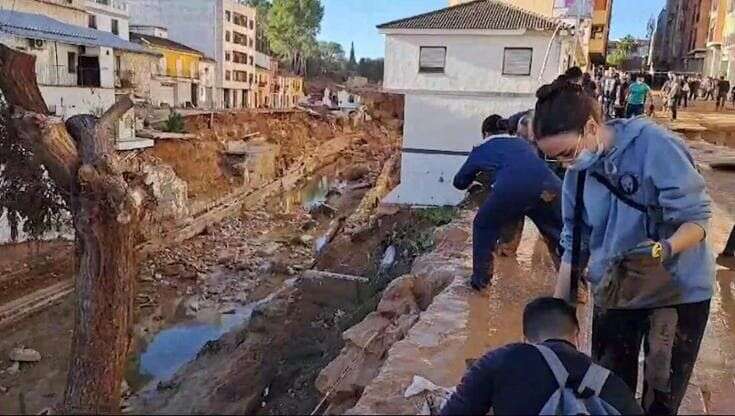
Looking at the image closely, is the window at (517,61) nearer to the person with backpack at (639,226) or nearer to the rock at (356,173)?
the person with backpack at (639,226)

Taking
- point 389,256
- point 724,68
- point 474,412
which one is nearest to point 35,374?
point 389,256

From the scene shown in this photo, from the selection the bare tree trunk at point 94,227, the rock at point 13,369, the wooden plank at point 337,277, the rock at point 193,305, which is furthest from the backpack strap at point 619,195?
the rock at point 193,305

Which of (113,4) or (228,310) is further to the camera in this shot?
(113,4)

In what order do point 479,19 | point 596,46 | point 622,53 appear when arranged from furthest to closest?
1. point 622,53
2. point 596,46
3. point 479,19

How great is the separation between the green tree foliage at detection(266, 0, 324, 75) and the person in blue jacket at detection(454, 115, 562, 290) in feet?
183

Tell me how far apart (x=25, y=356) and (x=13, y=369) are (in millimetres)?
582

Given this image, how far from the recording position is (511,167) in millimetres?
5082

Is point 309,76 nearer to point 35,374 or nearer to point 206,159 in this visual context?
point 206,159

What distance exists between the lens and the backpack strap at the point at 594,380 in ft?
7.18

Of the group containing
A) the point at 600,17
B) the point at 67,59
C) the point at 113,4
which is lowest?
the point at 67,59

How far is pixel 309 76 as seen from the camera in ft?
234

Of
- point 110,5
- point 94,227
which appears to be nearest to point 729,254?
point 94,227

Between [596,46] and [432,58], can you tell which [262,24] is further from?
[432,58]

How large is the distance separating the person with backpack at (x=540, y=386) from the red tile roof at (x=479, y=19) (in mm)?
17870
